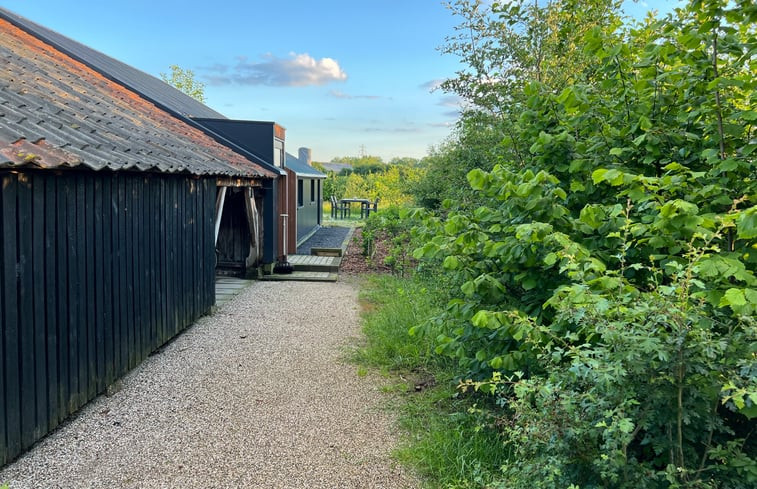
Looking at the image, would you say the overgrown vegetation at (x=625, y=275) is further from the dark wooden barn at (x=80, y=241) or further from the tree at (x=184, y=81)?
the tree at (x=184, y=81)

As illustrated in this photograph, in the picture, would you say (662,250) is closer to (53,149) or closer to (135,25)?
(53,149)

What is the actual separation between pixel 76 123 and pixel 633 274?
502 centimetres

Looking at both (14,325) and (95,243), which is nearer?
(14,325)

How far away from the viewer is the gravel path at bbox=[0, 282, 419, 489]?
→ 10.7ft

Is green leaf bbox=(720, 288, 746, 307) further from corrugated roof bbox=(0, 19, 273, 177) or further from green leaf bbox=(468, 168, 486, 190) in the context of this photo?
corrugated roof bbox=(0, 19, 273, 177)

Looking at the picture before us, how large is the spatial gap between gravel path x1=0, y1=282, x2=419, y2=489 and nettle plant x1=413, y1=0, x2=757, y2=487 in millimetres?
1172

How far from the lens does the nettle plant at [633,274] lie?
1.99 m

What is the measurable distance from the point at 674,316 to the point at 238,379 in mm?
4292

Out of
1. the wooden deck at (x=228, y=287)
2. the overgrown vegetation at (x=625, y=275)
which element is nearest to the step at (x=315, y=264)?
the wooden deck at (x=228, y=287)

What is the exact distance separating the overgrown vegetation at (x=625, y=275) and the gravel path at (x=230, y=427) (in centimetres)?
93

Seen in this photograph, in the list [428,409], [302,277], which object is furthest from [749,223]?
[302,277]

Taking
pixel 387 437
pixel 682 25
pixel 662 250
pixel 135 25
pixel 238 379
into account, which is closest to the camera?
pixel 662 250

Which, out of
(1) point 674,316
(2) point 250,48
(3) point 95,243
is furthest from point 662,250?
(2) point 250,48

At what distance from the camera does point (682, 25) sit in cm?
308
